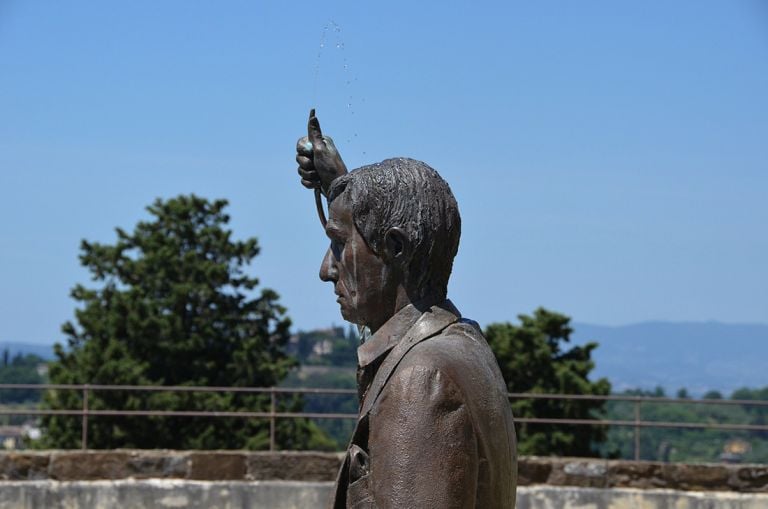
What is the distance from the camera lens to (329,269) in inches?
135

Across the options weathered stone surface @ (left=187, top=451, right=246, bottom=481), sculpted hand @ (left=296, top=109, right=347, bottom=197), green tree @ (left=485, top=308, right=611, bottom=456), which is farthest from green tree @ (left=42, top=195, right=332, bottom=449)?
sculpted hand @ (left=296, top=109, right=347, bottom=197)

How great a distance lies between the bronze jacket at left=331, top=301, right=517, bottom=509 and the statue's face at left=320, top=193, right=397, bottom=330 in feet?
0.18

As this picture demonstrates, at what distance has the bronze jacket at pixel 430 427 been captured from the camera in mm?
2965

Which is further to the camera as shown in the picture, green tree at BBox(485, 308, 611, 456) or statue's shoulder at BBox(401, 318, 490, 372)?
green tree at BBox(485, 308, 611, 456)

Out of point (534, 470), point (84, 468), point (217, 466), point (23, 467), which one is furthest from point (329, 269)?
point (23, 467)

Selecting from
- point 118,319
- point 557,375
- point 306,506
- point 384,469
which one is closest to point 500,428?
point 384,469

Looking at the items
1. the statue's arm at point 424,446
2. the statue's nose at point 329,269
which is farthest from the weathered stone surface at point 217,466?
the statue's arm at point 424,446

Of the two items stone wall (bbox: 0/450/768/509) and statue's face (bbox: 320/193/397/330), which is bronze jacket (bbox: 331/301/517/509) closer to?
statue's face (bbox: 320/193/397/330)

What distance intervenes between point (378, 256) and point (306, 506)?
347 inches

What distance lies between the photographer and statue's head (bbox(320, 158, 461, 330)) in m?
3.20

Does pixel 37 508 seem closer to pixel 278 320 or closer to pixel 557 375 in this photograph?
pixel 557 375

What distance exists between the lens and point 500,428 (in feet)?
10.3

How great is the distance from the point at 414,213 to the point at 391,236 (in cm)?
8

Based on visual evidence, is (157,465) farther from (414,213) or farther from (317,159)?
(414,213)
